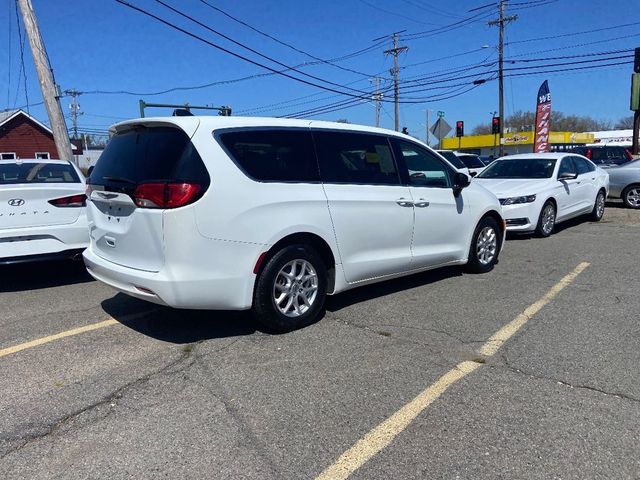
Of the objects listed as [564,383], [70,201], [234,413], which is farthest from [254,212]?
[70,201]

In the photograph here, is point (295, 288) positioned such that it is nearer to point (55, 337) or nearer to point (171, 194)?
point (171, 194)

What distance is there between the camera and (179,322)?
190 inches

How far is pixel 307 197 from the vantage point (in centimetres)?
445

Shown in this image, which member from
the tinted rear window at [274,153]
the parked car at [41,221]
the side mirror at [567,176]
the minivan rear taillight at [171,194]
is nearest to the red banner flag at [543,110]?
the side mirror at [567,176]

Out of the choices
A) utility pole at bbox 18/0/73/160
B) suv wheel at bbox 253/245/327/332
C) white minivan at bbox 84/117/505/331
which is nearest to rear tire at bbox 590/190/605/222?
white minivan at bbox 84/117/505/331

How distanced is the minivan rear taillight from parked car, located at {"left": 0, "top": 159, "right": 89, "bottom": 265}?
8.72 feet

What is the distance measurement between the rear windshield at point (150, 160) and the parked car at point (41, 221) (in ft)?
5.53

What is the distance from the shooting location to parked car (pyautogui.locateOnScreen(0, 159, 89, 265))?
5672 millimetres

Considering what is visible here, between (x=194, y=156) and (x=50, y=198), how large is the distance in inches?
116

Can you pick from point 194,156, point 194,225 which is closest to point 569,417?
point 194,225

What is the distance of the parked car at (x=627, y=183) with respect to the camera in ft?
44.9

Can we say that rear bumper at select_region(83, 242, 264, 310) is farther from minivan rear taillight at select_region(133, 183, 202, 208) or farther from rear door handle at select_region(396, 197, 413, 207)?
rear door handle at select_region(396, 197, 413, 207)

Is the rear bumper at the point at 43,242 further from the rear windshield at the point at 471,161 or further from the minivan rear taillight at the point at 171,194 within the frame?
the rear windshield at the point at 471,161

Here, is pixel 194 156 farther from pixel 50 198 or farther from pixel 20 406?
pixel 50 198
